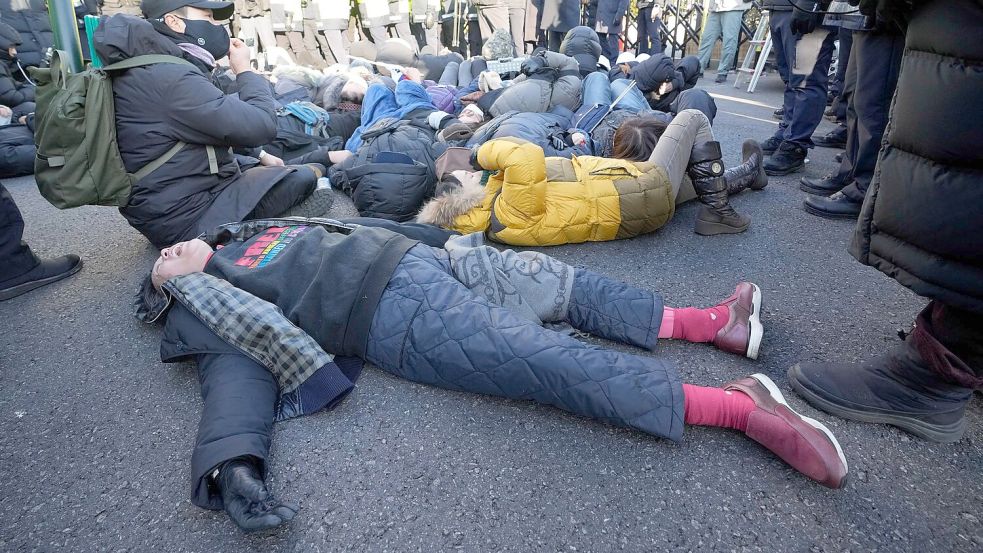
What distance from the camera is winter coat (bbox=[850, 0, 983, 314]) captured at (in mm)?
1155

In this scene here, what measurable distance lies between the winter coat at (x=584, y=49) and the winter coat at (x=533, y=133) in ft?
6.92

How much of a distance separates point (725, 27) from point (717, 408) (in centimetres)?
825

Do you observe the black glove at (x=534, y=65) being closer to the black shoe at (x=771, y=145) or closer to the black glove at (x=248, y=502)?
the black shoe at (x=771, y=145)

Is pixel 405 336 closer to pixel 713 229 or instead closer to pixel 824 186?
pixel 713 229

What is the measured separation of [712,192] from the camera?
2.77 m

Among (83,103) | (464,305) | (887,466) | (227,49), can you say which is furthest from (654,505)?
(227,49)

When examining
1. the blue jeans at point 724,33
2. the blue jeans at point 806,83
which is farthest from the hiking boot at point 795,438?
the blue jeans at point 724,33

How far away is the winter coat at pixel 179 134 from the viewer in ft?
7.63

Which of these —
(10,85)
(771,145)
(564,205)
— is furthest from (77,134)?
(771,145)

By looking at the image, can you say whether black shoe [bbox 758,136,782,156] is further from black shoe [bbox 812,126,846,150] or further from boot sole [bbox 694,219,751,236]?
boot sole [bbox 694,219,751,236]

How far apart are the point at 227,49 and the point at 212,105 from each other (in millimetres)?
630

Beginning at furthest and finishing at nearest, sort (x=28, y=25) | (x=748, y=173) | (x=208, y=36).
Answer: (x=28, y=25) < (x=748, y=173) < (x=208, y=36)

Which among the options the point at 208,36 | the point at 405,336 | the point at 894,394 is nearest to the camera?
the point at 894,394

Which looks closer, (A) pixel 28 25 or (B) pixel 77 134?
(B) pixel 77 134
